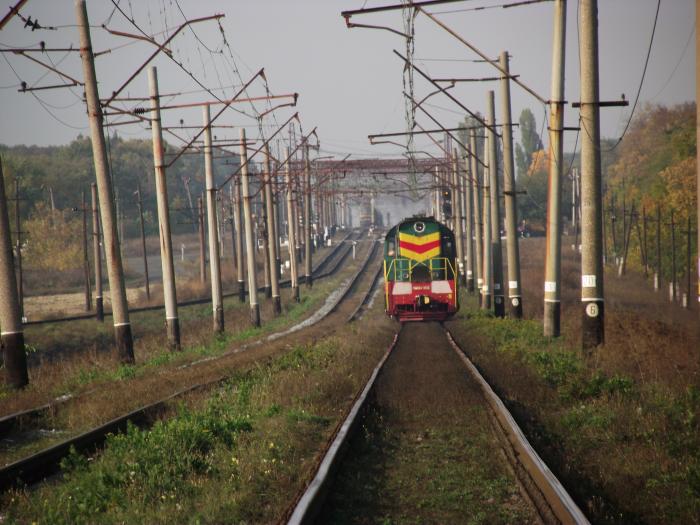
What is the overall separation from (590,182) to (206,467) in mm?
11226

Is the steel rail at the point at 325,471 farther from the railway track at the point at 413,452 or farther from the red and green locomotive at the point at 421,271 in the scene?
the red and green locomotive at the point at 421,271

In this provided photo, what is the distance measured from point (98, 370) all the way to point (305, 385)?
11.1 meters

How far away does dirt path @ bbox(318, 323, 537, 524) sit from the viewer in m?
7.22

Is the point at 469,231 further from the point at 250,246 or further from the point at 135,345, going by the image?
the point at 135,345

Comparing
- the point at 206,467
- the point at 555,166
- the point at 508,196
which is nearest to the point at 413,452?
the point at 206,467

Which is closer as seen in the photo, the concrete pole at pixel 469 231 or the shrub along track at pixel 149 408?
the shrub along track at pixel 149 408

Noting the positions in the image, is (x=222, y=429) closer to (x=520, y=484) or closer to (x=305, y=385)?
(x=305, y=385)

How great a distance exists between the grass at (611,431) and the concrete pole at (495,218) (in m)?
16.6

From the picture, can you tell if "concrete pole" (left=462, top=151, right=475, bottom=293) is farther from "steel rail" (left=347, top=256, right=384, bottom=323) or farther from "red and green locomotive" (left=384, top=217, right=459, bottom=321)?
"red and green locomotive" (left=384, top=217, right=459, bottom=321)

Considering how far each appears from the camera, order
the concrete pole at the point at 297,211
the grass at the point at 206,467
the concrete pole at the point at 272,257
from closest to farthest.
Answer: the grass at the point at 206,467, the concrete pole at the point at 272,257, the concrete pole at the point at 297,211

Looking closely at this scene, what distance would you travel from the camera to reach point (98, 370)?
24.2 meters

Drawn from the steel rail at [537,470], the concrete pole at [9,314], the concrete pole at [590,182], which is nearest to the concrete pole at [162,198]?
the concrete pole at [9,314]

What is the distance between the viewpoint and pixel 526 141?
550 ft

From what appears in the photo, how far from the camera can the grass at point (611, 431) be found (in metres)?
7.27
